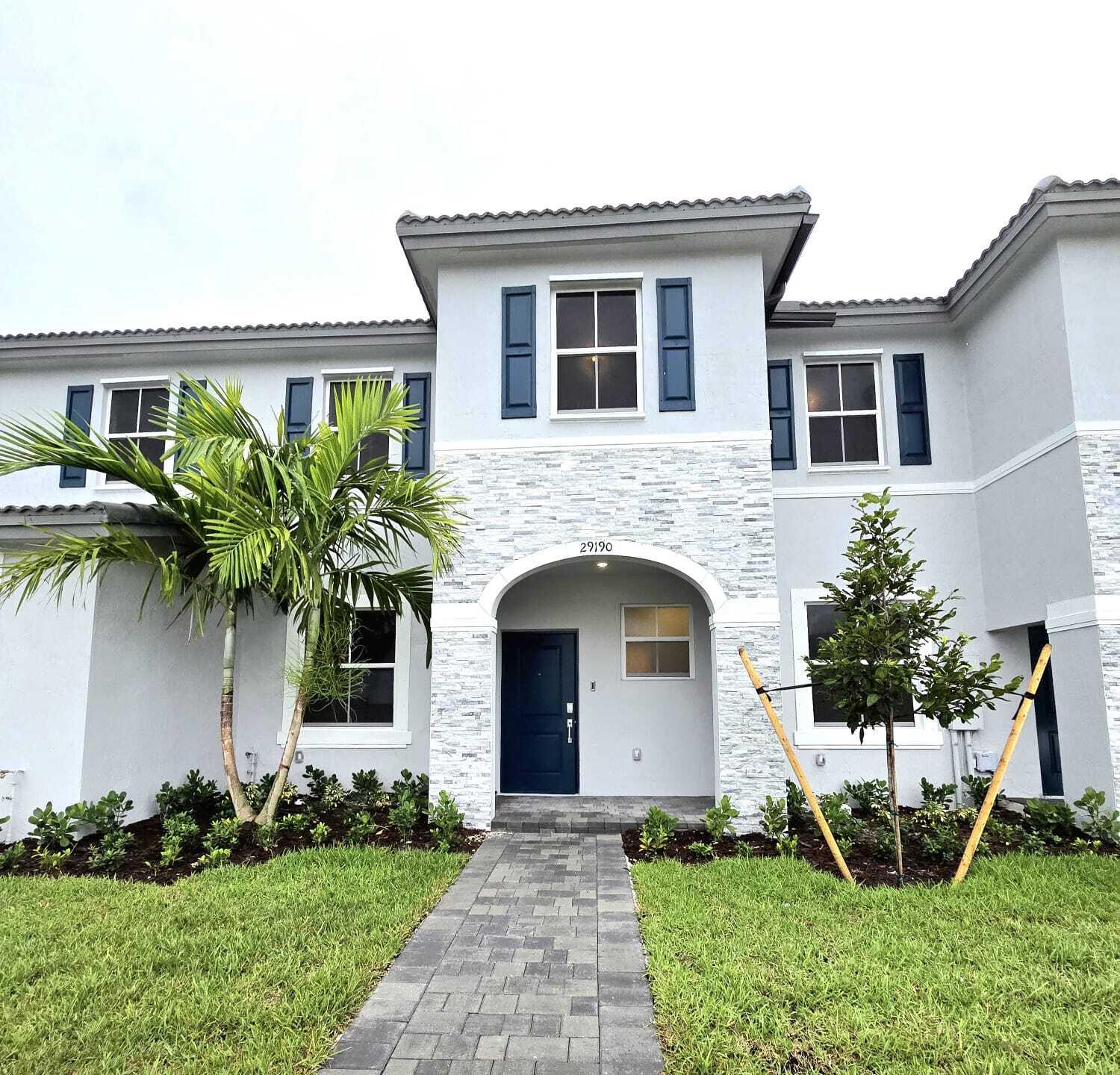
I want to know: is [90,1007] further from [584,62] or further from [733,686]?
[584,62]

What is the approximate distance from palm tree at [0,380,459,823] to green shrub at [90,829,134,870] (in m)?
1.05

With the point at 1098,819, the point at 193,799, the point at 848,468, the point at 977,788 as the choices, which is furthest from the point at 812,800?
the point at 193,799

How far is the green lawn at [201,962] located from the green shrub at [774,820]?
3.21 metres

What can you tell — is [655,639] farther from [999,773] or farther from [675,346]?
[999,773]

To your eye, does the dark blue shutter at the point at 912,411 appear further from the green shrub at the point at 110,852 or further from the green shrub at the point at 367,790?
the green shrub at the point at 110,852

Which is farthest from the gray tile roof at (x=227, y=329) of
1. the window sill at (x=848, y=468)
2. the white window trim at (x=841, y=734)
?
the white window trim at (x=841, y=734)

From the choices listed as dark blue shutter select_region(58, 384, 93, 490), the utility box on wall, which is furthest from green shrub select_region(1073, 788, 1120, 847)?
dark blue shutter select_region(58, 384, 93, 490)

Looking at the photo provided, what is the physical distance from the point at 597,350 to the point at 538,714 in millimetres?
4889

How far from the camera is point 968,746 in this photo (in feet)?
32.3

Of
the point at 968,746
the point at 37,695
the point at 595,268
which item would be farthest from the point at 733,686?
the point at 37,695

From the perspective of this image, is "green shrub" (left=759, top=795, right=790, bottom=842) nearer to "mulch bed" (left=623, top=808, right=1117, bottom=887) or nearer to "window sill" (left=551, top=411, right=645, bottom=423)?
"mulch bed" (left=623, top=808, right=1117, bottom=887)

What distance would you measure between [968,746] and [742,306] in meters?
6.23

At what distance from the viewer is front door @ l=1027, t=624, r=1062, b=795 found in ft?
32.2

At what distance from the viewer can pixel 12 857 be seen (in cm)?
726
